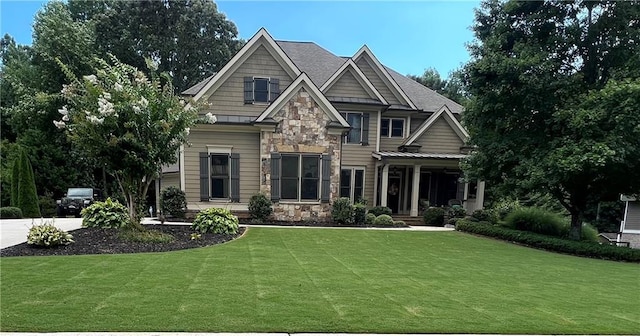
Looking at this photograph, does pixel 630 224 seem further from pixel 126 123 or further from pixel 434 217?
pixel 126 123

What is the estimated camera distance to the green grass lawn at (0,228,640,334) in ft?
11.9

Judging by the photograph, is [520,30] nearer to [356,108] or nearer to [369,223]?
[356,108]

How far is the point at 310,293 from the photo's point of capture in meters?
4.61

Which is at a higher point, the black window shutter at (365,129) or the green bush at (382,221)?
the black window shutter at (365,129)

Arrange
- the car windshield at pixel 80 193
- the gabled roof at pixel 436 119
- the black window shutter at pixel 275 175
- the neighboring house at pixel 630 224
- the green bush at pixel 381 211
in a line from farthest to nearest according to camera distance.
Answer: the car windshield at pixel 80 193 → the gabled roof at pixel 436 119 → the neighboring house at pixel 630 224 → the green bush at pixel 381 211 → the black window shutter at pixel 275 175

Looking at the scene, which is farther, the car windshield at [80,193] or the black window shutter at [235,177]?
the car windshield at [80,193]

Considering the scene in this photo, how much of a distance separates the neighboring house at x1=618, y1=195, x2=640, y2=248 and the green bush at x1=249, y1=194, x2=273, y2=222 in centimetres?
1748

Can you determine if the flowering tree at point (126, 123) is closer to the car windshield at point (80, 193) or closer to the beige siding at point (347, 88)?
the beige siding at point (347, 88)

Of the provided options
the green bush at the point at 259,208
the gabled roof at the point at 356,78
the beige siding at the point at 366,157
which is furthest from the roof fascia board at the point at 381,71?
the green bush at the point at 259,208

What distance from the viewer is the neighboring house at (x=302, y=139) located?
13469 millimetres

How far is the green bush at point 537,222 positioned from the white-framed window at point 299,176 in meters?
7.73

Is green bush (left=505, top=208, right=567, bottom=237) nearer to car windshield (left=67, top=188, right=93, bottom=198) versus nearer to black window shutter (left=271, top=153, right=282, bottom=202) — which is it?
black window shutter (left=271, top=153, right=282, bottom=202)

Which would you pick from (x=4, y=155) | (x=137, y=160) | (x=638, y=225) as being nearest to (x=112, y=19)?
(x=4, y=155)

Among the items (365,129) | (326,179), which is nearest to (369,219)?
(326,179)
